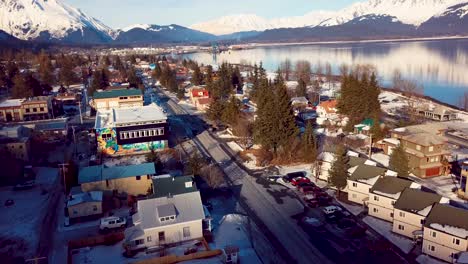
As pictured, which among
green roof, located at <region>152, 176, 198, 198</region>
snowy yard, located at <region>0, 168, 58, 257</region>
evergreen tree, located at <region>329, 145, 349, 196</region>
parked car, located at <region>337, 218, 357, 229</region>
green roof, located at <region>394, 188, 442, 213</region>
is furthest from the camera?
evergreen tree, located at <region>329, 145, 349, 196</region>

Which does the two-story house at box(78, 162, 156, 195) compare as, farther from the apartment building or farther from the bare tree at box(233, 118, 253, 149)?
the apartment building

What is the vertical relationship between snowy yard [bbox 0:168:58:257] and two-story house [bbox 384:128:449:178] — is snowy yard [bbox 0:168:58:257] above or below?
below

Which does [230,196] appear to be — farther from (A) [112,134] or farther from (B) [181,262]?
(A) [112,134]

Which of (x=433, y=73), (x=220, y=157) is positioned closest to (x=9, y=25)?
(x=433, y=73)

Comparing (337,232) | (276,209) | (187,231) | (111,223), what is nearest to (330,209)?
(337,232)

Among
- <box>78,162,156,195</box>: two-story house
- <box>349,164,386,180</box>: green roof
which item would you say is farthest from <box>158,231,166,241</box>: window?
<box>349,164,386,180</box>: green roof

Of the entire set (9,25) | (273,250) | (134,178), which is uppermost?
(9,25)

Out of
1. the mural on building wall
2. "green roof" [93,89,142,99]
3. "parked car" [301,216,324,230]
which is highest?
"green roof" [93,89,142,99]

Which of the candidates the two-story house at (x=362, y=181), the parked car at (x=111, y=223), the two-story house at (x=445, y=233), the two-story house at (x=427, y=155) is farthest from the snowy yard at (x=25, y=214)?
the two-story house at (x=427, y=155)
